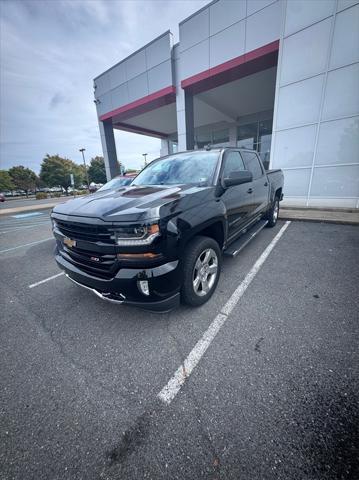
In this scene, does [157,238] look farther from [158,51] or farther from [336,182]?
[158,51]

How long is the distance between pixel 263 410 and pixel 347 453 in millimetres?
483

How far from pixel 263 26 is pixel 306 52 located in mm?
2097

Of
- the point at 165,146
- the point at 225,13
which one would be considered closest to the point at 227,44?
the point at 225,13

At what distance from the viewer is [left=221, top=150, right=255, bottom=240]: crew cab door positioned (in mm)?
3037

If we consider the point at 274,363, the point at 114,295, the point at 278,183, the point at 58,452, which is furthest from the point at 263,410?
the point at 278,183

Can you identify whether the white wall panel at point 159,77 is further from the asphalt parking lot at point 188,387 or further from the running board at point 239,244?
the asphalt parking lot at point 188,387

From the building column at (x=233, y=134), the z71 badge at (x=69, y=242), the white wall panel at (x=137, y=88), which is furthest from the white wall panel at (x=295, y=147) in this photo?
the building column at (x=233, y=134)

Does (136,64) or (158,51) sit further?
(136,64)

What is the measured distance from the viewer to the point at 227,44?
844 centimetres

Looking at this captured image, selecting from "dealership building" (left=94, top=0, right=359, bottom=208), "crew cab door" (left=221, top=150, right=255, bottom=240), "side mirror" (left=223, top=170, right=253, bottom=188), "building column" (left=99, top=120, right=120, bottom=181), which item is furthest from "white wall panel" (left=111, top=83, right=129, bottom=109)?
"side mirror" (left=223, top=170, right=253, bottom=188)

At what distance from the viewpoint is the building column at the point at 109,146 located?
15605 mm

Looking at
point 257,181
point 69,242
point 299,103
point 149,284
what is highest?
point 299,103

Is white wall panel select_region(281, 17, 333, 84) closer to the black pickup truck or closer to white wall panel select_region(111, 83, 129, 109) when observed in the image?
the black pickup truck

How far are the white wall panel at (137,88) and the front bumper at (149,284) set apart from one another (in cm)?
1310
